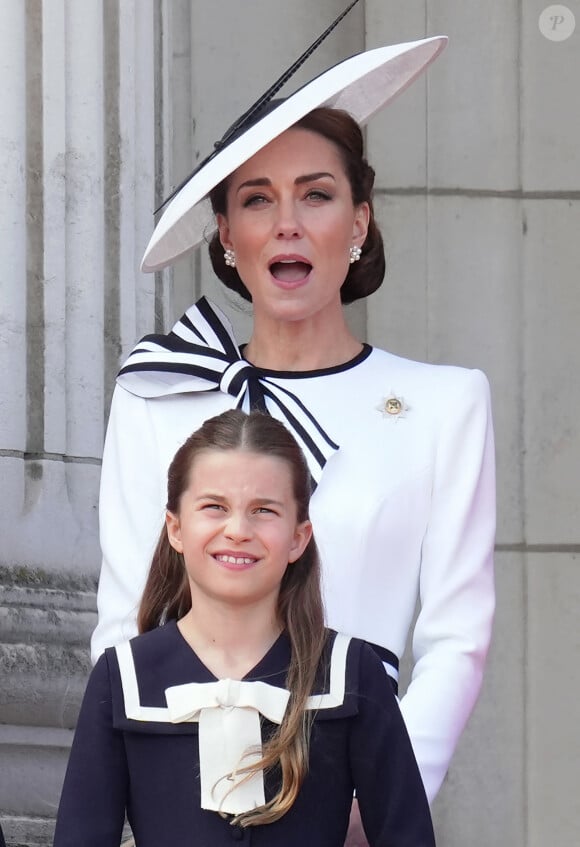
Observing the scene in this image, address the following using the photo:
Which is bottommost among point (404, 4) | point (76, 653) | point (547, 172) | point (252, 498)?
point (76, 653)

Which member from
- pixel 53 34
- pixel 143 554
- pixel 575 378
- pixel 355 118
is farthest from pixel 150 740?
pixel 575 378

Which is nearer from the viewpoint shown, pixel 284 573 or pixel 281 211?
pixel 284 573

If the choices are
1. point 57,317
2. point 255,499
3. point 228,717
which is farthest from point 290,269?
point 57,317

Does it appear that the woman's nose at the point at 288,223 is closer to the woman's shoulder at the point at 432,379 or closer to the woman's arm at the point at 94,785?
the woman's shoulder at the point at 432,379

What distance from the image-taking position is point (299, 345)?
10.1 feet

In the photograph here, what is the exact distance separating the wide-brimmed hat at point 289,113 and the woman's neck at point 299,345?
0.64 ft

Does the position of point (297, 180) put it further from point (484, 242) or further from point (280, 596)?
point (484, 242)

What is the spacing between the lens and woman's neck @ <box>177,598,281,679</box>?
248cm

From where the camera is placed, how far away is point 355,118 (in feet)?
10.5

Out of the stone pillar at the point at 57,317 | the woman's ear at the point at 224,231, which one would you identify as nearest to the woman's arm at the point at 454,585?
the woman's ear at the point at 224,231

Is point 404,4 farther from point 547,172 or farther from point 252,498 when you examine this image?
point 252,498

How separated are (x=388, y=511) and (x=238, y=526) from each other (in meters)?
0.51

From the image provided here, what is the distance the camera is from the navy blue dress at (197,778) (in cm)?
241

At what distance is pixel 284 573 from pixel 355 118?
3.00 ft
